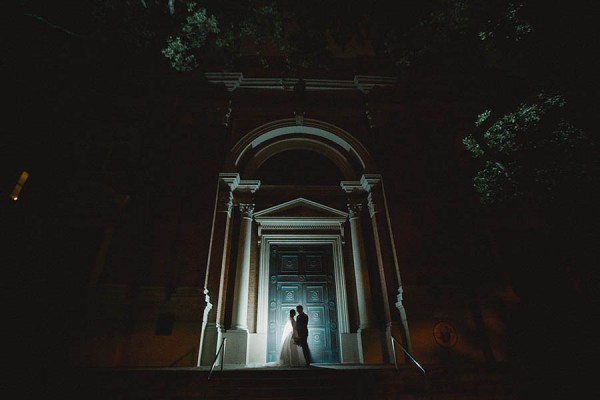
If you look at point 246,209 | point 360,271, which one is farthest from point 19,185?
point 360,271

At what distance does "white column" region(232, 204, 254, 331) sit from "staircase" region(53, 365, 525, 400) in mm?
2639

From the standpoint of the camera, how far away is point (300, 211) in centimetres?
938

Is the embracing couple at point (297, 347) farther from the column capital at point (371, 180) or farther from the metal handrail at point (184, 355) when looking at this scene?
the column capital at point (371, 180)

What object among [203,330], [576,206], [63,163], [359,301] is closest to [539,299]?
[576,206]

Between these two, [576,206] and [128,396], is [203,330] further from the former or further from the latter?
[576,206]

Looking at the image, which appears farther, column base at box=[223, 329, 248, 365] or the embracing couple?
column base at box=[223, 329, 248, 365]

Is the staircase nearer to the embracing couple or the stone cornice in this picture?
the embracing couple

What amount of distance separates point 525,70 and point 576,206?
141 inches

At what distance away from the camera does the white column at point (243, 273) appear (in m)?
7.50

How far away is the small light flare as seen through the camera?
713cm

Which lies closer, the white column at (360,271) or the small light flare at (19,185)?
the small light flare at (19,185)

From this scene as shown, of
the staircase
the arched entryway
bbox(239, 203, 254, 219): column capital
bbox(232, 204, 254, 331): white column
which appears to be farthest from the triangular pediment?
the staircase

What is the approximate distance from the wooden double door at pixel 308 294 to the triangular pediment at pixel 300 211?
918 mm

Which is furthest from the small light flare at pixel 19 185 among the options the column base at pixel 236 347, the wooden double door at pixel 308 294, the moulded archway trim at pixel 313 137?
the wooden double door at pixel 308 294
